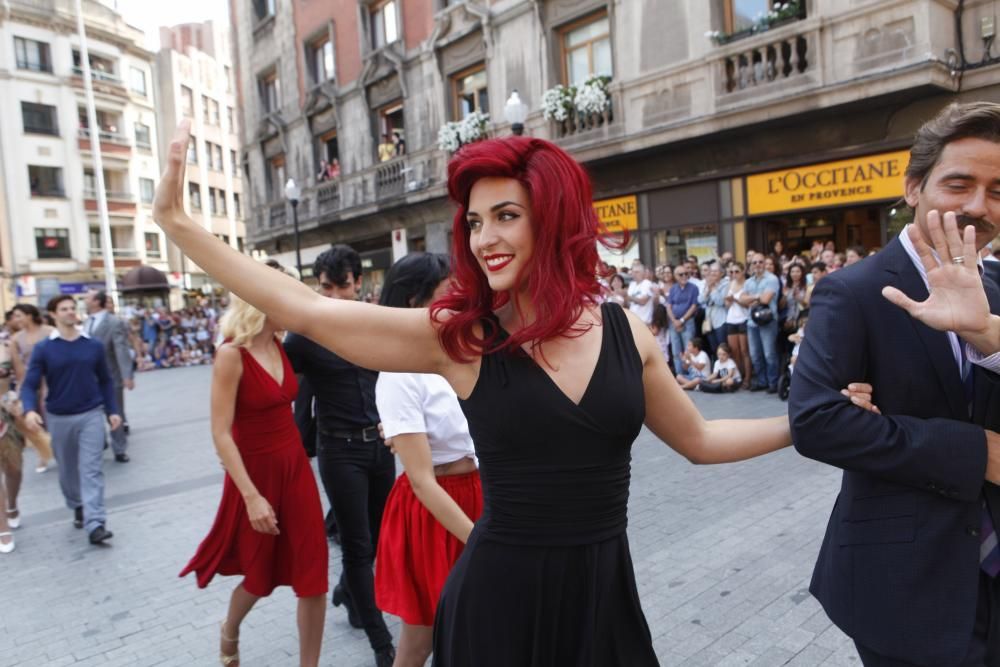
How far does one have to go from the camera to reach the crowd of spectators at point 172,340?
76.8 ft

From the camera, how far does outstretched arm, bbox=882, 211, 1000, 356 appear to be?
1484 millimetres

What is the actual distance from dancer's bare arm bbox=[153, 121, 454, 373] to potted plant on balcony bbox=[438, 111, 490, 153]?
15804 mm

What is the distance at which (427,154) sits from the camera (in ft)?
63.6

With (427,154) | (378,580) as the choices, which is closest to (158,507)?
(378,580)

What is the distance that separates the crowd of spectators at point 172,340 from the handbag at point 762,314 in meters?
19.3

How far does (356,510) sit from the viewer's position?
3.43 m

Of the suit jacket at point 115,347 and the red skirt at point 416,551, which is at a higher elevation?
the suit jacket at point 115,347

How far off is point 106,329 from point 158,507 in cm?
401

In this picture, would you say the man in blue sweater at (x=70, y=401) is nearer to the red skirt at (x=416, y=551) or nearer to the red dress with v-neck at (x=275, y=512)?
the red dress with v-neck at (x=275, y=512)

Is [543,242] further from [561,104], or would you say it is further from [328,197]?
[328,197]

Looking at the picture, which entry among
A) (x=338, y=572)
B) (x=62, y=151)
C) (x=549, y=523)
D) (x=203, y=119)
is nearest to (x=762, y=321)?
(x=338, y=572)

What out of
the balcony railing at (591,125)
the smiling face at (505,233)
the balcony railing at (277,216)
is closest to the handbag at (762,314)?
the balcony railing at (591,125)

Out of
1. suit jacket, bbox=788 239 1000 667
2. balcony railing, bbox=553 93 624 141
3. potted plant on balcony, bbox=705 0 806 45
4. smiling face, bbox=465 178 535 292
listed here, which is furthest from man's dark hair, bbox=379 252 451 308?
balcony railing, bbox=553 93 624 141

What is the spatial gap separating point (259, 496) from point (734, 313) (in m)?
8.57
